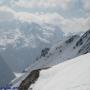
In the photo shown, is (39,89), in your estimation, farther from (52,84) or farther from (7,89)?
(7,89)

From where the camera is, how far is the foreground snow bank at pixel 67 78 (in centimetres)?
1871

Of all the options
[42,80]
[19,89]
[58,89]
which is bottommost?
[19,89]

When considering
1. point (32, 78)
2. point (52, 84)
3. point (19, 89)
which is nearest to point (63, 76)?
point (52, 84)

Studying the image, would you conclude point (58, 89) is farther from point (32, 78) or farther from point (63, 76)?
point (32, 78)

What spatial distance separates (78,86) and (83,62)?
574 centimetres

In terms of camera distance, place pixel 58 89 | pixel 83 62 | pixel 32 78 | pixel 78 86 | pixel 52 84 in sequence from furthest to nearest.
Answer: pixel 32 78
pixel 83 62
pixel 52 84
pixel 58 89
pixel 78 86

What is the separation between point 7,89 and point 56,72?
5.68 m

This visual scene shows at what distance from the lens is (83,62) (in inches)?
934

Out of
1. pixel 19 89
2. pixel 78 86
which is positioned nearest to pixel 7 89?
pixel 19 89

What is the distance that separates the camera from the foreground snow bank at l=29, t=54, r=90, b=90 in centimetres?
1871

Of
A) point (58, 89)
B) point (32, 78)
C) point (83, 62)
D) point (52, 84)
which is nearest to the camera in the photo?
point (58, 89)

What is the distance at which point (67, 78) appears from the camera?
20938 millimetres

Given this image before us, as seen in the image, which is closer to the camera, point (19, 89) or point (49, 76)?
point (49, 76)

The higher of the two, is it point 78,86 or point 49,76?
point 78,86
